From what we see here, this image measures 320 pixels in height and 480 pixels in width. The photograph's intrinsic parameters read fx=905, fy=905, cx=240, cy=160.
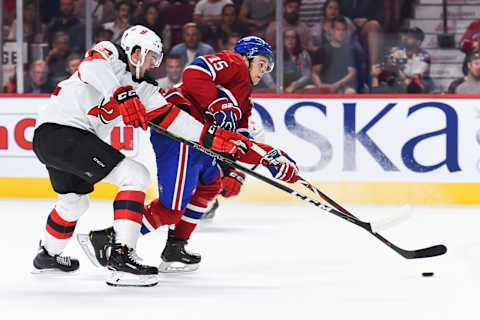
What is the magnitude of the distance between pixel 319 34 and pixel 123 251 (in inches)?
129

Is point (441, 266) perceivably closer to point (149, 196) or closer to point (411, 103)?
point (411, 103)

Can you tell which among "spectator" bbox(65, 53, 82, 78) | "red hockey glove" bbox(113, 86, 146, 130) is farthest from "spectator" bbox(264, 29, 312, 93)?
"red hockey glove" bbox(113, 86, 146, 130)

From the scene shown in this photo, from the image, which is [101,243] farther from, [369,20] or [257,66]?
[369,20]

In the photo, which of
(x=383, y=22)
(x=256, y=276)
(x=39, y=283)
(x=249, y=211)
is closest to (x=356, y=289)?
(x=256, y=276)

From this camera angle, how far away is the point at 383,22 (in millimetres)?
6023

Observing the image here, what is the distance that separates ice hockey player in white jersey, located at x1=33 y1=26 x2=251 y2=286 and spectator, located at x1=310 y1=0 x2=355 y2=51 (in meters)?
2.86

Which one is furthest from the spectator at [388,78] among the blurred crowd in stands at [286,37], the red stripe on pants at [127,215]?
the red stripe on pants at [127,215]

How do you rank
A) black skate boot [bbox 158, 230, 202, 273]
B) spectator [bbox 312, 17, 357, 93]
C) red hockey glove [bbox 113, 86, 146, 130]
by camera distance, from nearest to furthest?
red hockey glove [bbox 113, 86, 146, 130] < black skate boot [bbox 158, 230, 202, 273] < spectator [bbox 312, 17, 357, 93]

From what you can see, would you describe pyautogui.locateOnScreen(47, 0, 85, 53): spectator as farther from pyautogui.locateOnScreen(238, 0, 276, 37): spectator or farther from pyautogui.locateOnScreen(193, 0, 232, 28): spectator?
pyautogui.locateOnScreen(238, 0, 276, 37): spectator

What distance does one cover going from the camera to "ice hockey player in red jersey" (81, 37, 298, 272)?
342 cm

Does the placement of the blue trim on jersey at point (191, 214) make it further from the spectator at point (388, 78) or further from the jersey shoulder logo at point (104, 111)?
the spectator at point (388, 78)

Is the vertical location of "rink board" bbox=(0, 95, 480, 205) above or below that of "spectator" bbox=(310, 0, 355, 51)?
below

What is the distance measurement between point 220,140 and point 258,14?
295 cm

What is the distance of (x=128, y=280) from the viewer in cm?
314
